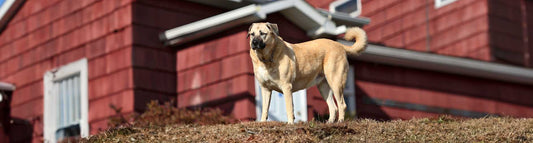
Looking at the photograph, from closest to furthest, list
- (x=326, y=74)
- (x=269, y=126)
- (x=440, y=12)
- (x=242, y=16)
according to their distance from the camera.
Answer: (x=269, y=126), (x=326, y=74), (x=242, y=16), (x=440, y=12)

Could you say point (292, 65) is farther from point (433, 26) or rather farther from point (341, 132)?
point (433, 26)

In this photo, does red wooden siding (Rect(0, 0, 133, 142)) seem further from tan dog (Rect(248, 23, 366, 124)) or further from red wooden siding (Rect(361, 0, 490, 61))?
red wooden siding (Rect(361, 0, 490, 61))

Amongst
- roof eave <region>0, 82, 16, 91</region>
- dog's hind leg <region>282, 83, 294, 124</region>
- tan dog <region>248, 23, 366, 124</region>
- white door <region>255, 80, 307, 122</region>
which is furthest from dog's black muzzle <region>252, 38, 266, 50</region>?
roof eave <region>0, 82, 16, 91</region>

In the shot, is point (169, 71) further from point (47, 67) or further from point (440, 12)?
point (440, 12)

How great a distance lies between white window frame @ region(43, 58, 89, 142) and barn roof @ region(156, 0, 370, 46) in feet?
6.08

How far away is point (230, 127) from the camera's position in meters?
10.3

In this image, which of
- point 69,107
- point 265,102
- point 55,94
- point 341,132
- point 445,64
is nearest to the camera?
point 341,132

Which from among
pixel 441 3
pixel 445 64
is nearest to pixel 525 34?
pixel 441 3

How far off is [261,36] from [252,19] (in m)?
5.22

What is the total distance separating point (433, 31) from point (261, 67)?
1265 centimetres

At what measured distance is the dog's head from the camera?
33.0 ft

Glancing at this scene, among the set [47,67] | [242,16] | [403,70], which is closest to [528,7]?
[403,70]

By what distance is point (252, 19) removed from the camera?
15336mm

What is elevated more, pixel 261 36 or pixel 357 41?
pixel 357 41
